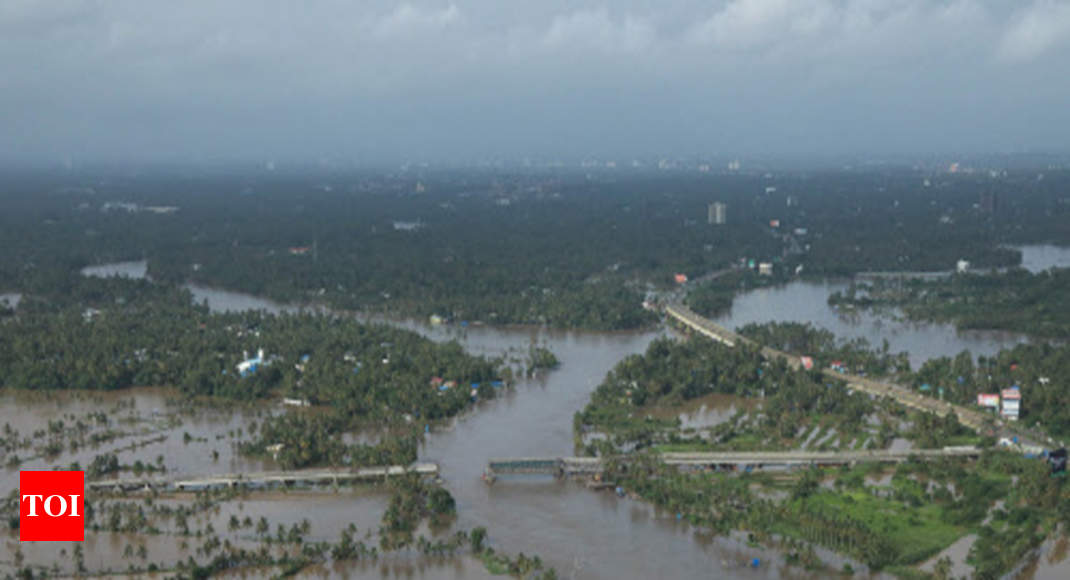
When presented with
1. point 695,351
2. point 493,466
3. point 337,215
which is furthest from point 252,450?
point 337,215

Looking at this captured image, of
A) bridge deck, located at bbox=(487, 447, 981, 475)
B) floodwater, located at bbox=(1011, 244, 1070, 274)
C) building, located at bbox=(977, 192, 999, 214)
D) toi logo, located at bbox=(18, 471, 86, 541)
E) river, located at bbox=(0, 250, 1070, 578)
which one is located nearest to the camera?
toi logo, located at bbox=(18, 471, 86, 541)

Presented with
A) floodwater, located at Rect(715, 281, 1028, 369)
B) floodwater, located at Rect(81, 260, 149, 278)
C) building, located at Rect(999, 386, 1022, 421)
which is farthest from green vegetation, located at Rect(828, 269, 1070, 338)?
floodwater, located at Rect(81, 260, 149, 278)

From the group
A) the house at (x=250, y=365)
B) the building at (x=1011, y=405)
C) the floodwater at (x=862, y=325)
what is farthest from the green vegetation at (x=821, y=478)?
the house at (x=250, y=365)

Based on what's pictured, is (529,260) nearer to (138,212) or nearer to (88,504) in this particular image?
(88,504)

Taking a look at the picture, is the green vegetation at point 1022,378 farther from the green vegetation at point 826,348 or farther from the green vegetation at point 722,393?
the green vegetation at point 722,393

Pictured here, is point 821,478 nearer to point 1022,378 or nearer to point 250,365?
point 1022,378

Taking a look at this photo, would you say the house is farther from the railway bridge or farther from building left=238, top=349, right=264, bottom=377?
the railway bridge
